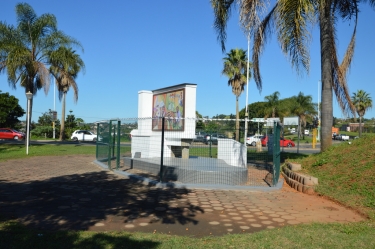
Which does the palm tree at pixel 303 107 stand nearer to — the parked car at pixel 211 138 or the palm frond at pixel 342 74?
the palm frond at pixel 342 74

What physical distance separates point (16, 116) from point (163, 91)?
1900 inches

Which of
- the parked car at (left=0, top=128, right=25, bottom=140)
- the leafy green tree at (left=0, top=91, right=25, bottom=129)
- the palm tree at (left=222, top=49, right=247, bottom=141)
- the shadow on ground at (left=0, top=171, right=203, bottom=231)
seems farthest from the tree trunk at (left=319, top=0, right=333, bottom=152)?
the leafy green tree at (left=0, top=91, right=25, bottom=129)

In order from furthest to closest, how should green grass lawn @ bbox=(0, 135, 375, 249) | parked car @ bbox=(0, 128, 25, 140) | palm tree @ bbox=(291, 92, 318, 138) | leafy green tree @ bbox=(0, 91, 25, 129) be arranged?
1. palm tree @ bbox=(291, 92, 318, 138)
2. leafy green tree @ bbox=(0, 91, 25, 129)
3. parked car @ bbox=(0, 128, 25, 140)
4. green grass lawn @ bbox=(0, 135, 375, 249)

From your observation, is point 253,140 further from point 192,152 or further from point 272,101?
point 272,101

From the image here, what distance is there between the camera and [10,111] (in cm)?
5244

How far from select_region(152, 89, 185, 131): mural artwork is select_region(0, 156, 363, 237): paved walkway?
3015 mm

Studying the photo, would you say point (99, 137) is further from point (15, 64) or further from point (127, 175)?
point (15, 64)

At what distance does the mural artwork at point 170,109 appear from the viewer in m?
12.0

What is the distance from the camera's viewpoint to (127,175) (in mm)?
10750

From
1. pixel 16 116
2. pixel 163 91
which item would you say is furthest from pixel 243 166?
pixel 16 116

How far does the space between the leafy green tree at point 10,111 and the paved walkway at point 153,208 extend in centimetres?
4462

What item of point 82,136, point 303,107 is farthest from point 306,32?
point 303,107

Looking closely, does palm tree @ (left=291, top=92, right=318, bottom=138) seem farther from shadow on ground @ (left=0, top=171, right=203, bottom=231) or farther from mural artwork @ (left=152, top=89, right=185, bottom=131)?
shadow on ground @ (left=0, top=171, right=203, bottom=231)

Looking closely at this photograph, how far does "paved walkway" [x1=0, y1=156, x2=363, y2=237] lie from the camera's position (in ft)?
18.4
